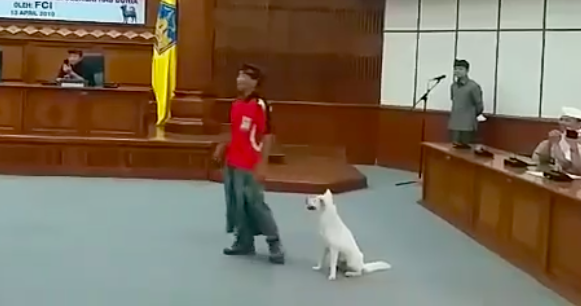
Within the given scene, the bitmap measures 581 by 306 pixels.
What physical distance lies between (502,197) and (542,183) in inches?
32.7

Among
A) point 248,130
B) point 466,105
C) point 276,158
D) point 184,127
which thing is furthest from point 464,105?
point 248,130

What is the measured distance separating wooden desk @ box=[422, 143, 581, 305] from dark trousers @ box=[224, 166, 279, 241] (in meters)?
1.73

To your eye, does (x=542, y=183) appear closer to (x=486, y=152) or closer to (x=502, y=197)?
(x=502, y=197)

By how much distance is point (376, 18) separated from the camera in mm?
13297

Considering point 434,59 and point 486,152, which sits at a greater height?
point 434,59

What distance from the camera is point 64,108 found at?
10.5 metres

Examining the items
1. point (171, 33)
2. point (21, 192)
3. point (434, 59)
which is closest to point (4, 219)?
point (21, 192)

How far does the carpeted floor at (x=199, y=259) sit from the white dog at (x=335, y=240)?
10 cm

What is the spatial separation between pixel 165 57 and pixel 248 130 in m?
6.30

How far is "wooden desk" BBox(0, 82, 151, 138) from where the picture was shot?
10.4m

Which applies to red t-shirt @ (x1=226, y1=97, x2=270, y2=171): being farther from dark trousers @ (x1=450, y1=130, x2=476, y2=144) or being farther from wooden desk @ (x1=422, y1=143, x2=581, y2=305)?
dark trousers @ (x1=450, y1=130, x2=476, y2=144)

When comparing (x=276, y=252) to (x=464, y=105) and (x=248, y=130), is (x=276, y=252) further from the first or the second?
(x=464, y=105)

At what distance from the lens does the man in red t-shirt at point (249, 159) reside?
6148 mm

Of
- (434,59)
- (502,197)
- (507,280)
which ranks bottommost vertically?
(507,280)
